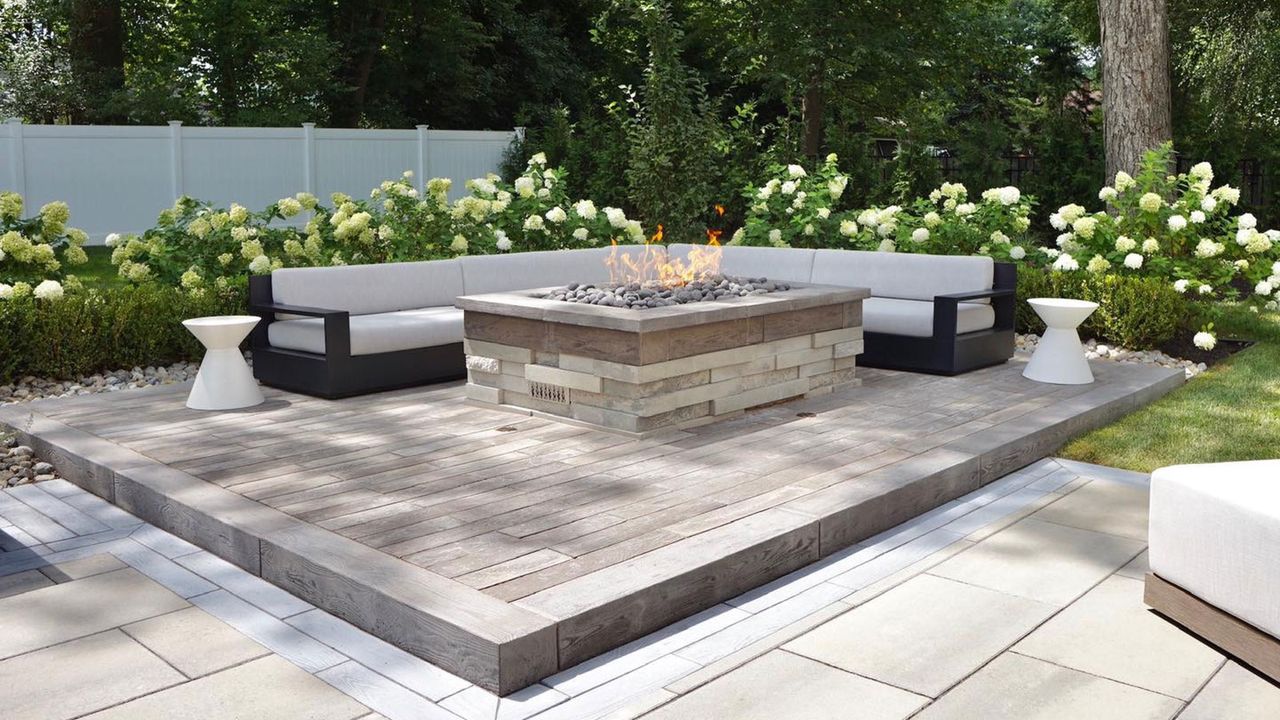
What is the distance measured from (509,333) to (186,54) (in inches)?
649

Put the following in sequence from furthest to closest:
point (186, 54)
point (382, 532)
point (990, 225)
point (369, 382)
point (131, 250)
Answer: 1. point (186, 54)
2. point (990, 225)
3. point (131, 250)
4. point (369, 382)
5. point (382, 532)

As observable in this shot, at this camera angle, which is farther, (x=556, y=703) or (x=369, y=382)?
(x=369, y=382)

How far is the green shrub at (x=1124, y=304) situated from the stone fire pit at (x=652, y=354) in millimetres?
2507

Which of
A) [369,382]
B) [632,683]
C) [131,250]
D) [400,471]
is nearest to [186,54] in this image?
[131,250]

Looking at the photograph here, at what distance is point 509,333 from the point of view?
225 inches

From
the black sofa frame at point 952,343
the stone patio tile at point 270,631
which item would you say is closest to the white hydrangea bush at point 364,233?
the black sofa frame at point 952,343

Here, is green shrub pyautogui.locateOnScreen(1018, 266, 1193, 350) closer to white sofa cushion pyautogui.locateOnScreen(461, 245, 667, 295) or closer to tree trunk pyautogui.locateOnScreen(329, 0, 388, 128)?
white sofa cushion pyautogui.locateOnScreen(461, 245, 667, 295)

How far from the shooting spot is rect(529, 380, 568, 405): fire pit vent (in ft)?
18.1

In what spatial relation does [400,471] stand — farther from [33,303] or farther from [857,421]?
[33,303]

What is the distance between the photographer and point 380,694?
9.20 feet

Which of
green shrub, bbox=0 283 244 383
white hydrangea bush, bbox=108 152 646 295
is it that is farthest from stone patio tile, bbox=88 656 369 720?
white hydrangea bush, bbox=108 152 646 295

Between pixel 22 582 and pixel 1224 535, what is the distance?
12.2ft

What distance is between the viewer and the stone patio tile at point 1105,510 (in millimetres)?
4230

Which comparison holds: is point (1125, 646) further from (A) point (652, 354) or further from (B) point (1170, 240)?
(B) point (1170, 240)
